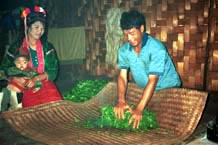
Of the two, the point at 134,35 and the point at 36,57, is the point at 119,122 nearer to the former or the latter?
the point at 134,35

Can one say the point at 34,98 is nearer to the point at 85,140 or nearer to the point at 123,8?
the point at 85,140

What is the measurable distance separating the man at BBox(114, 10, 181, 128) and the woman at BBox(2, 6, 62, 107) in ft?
4.28

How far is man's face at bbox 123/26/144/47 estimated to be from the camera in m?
4.18

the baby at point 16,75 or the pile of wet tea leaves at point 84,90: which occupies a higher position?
the baby at point 16,75

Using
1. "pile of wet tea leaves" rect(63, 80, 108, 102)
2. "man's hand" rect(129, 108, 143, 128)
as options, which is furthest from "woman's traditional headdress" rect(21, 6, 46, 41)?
"man's hand" rect(129, 108, 143, 128)

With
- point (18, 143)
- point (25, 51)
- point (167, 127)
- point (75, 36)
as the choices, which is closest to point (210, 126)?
point (167, 127)

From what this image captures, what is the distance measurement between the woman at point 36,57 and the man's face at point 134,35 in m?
1.57

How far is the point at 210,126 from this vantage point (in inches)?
135

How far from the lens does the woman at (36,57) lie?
469 centimetres

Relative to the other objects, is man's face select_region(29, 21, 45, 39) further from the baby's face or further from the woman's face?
the baby's face

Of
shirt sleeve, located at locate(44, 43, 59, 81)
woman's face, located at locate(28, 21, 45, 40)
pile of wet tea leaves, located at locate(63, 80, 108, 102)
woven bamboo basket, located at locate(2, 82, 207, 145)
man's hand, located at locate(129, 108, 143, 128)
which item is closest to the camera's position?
woven bamboo basket, located at locate(2, 82, 207, 145)

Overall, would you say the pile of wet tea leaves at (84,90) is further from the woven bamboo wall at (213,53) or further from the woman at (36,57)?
the woven bamboo wall at (213,53)

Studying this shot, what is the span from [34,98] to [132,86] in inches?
67.7

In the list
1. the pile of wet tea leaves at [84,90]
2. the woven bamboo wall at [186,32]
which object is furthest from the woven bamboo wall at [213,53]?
the pile of wet tea leaves at [84,90]
